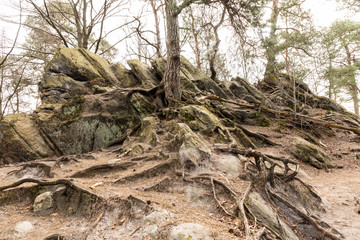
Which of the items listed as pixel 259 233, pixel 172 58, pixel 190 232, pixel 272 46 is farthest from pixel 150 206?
pixel 272 46

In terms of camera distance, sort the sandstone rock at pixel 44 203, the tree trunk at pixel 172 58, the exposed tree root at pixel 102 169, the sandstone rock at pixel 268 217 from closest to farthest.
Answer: the sandstone rock at pixel 268 217, the sandstone rock at pixel 44 203, the exposed tree root at pixel 102 169, the tree trunk at pixel 172 58

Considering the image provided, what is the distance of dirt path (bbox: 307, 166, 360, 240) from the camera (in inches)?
136

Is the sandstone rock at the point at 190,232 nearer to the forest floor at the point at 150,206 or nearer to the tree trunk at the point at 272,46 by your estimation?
the forest floor at the point at 150,206

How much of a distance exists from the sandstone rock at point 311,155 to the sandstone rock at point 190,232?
6.71 metres

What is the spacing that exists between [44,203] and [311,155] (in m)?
8.65

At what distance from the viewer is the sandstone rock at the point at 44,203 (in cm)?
320

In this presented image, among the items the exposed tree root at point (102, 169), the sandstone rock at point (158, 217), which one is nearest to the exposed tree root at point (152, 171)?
the exposed tree root at point (102, 169)

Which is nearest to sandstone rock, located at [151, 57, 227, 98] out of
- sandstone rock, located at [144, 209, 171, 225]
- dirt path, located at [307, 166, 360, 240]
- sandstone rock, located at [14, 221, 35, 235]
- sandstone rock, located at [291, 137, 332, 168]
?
sandstone rock, located at [291, 137, 332, 168]

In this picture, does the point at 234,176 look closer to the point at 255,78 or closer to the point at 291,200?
the point at 291,200

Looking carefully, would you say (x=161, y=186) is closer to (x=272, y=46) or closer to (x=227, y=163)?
(x=227, y=163)

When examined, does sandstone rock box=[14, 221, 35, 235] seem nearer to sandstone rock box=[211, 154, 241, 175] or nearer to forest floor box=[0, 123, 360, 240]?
forest floor box=[0, 123, 360, 240]

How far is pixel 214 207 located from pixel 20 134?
846 cm

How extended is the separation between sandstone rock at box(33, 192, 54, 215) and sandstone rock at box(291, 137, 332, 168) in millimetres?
8113

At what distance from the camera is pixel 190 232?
7.34 feet
